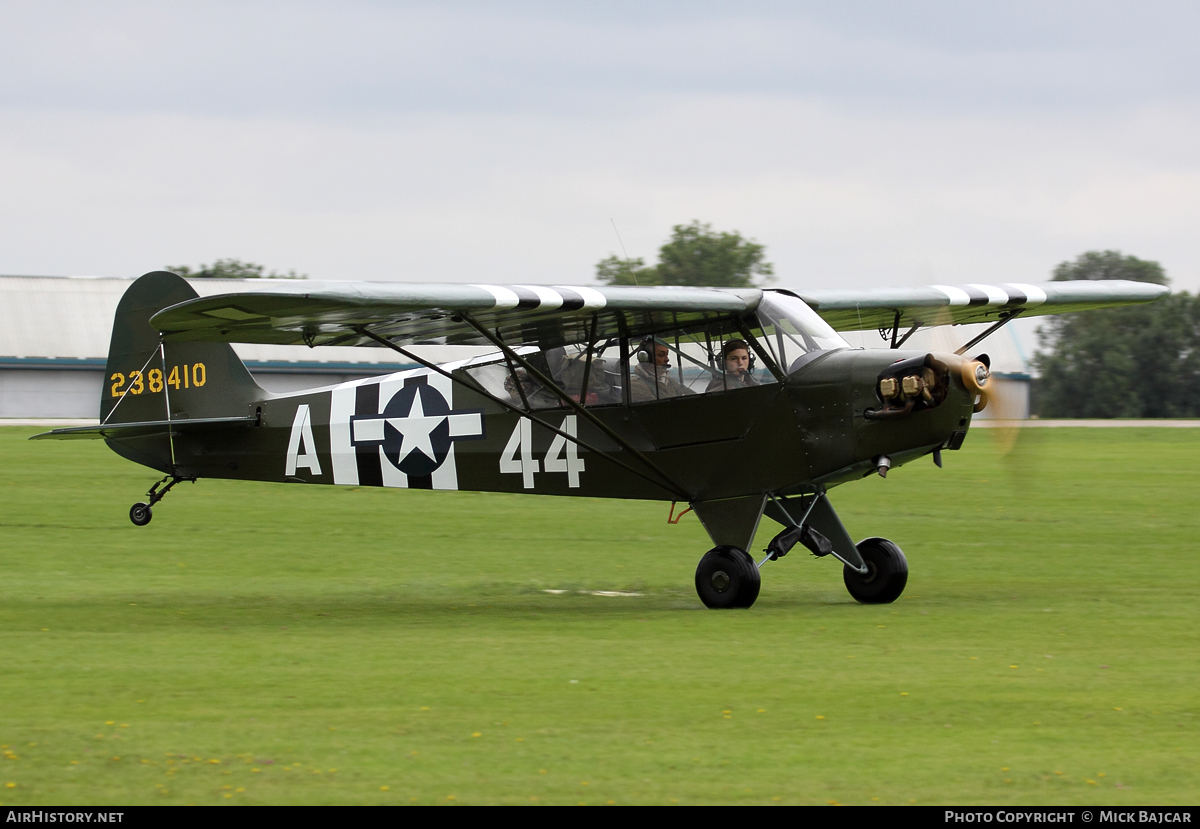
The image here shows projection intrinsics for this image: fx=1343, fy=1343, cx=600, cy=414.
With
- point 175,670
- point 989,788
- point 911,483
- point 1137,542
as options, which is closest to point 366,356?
point 911,483

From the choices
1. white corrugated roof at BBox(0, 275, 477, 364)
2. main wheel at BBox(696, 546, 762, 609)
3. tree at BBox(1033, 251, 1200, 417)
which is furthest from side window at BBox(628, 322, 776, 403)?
tree at BBox(1033, 251, 1200, 417)

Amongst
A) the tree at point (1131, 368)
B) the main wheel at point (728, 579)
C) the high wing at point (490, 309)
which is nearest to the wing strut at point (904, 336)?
the high wing at point (490, 309)

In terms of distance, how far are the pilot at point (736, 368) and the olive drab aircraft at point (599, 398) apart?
20 mm

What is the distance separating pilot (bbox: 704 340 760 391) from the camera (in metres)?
12.3

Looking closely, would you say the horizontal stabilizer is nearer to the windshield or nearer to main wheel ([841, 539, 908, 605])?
the windshield

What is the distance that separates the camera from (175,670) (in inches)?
355

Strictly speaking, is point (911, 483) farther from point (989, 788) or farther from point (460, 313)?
point (989, 788)

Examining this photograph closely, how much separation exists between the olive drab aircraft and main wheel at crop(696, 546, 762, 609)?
0.02m

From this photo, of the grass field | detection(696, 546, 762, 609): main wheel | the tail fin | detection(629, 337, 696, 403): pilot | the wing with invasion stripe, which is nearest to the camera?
the grass field

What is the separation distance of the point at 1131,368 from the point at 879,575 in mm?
64780

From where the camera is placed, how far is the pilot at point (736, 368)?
40.3 ft

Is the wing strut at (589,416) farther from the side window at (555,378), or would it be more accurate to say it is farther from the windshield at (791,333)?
the windshield at (791,333)

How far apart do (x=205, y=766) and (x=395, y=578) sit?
822 cm

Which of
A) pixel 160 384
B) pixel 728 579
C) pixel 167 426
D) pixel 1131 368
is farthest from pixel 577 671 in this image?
pixel 1131 368
